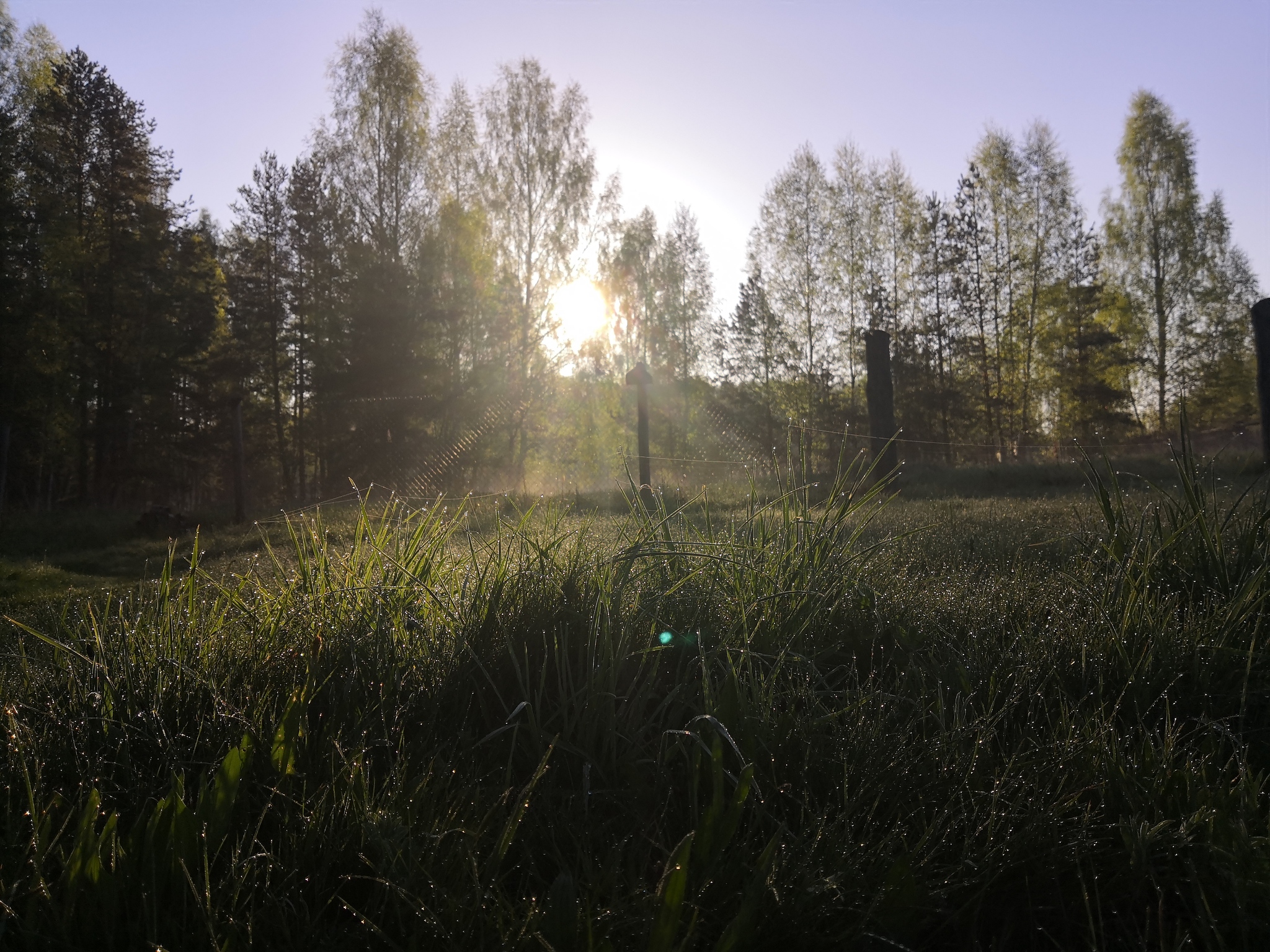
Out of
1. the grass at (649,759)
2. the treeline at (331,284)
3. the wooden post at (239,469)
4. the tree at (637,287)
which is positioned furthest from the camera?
the tree at (637,287)

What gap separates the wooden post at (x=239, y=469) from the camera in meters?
9.34

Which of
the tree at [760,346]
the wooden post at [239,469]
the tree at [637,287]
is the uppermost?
the tree at [637,287]

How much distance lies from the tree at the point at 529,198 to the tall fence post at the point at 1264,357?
54.7 feet

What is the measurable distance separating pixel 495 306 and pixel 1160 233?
22667mm

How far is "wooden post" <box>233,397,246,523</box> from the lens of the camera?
30.6 feet

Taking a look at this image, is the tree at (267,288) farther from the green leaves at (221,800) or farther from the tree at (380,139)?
the green leaves at (221,800)

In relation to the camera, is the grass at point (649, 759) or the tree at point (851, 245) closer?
the grass at point (649, 759)

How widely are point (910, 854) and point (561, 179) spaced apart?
22740 millimetres

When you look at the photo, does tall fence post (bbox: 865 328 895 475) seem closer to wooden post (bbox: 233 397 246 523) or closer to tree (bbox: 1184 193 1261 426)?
wooden post (bbox: 233 397 246 523)

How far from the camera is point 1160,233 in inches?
1037

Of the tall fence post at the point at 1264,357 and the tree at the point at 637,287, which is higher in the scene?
the tree at the point at 637,287

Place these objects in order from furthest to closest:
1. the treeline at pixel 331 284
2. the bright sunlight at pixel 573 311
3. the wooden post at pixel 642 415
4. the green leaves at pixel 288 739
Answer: the bright sunlight at pixel 573 311 → the treeline at pixel 331 284 → the wooden post at pixel 642 415 → the green leaves at pixel 288 739

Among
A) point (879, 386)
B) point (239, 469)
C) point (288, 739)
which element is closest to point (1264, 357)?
point (879, 386)

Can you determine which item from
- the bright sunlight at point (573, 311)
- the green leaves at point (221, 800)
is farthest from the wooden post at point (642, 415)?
the bright sunlight at point (573, 311)
